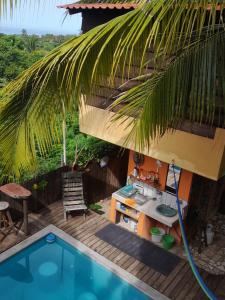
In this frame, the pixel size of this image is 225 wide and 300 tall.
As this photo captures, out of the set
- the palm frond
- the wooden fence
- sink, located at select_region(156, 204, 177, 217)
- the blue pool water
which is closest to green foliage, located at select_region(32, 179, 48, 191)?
the wooden fence

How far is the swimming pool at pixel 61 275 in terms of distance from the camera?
678 centimetres

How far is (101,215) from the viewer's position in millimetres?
9266

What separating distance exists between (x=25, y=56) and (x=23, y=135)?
2348 centimetres

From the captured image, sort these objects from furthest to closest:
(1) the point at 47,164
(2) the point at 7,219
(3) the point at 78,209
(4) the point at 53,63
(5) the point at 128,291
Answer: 1. (1) the point at 47,164
2. (3) the point at 78,209
3. (2) the point at 7,219
4. (5) the point at 128,291
5. (4) the point at 53,63

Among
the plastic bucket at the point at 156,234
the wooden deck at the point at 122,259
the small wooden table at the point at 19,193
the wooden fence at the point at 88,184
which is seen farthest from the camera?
the wooden fence at the point at 88,184

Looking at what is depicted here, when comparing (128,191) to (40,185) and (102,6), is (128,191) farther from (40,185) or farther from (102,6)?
(102,6)

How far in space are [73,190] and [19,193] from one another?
1.85 meters

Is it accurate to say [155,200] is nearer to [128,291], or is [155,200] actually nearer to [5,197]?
[128,291]

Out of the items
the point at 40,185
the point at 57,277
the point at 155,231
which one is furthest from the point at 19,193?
the point at 155,231

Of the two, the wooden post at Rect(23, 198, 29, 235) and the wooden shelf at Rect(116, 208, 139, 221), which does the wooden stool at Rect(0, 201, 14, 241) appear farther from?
the wooden shelf at Rect(116, 208, 139, 221)

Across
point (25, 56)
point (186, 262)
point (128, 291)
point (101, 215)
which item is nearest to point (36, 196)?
point (101, 215)

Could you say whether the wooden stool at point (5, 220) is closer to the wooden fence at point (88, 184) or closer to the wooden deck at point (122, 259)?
the wooden deck at point (122, 259)

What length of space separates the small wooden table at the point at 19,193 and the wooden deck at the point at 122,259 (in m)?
0.54

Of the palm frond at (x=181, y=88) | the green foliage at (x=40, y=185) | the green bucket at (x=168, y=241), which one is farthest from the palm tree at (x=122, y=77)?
the green foliage at (x=40, y=185)
